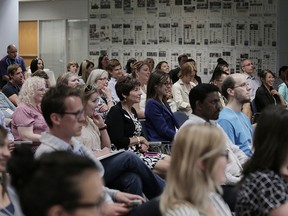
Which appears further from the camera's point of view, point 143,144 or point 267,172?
point 143,144

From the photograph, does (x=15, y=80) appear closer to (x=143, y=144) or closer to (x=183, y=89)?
(x=183, y=89)

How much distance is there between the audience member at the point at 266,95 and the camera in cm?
870

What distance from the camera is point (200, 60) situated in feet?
39.1

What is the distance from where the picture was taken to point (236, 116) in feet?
15.8

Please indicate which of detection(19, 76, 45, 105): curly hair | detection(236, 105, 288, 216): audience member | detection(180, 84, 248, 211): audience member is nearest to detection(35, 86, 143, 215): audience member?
detection(236, 105, 288, 216): audience member

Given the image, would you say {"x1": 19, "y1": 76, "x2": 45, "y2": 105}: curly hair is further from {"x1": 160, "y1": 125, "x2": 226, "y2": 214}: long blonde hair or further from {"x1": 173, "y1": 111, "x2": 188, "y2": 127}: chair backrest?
{"x1": 160, "y1": 125, "x2": 226, "y2": 214}: long blonde hair

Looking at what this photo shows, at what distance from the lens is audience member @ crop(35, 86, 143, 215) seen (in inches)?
122

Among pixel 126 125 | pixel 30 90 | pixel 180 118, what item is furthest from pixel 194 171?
pixel 180 118

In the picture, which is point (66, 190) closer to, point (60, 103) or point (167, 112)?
point (60, 103)

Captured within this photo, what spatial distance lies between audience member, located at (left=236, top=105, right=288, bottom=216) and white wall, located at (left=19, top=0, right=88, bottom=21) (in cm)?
1127

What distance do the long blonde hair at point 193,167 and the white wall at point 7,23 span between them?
897 centimetres

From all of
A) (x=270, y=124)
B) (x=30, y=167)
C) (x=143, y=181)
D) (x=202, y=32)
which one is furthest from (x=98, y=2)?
(x=30, y=167)

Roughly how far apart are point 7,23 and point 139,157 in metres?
7.77

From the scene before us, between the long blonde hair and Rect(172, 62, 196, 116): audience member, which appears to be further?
Rect(172, 62, 196, 116): audience member
